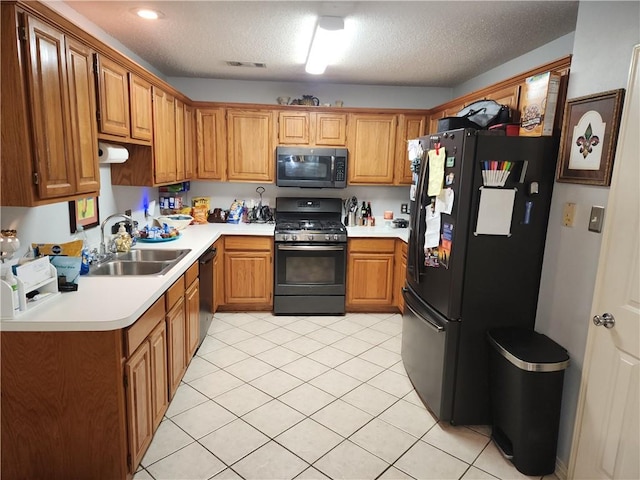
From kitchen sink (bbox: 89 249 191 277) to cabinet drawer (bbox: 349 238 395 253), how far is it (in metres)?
1.72

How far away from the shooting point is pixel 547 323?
2219 millimetres

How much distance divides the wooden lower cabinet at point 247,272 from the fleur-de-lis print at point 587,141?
2764mm

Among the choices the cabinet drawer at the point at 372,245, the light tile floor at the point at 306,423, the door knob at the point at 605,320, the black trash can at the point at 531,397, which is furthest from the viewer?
the cabinet drawer at the point at 372,245

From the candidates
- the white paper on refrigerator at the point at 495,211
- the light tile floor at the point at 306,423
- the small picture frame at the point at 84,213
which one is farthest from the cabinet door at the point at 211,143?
the white paper on refrigerator at the point at 495,211

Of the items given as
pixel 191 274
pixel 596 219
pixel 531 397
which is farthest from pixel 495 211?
pixel 191 274

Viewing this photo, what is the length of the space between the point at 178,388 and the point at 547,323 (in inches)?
92.5

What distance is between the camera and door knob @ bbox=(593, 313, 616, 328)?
1.73m

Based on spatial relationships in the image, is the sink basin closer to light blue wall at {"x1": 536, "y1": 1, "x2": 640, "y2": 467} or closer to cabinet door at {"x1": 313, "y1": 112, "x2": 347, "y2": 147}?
cabinet door at {"x1": 313, "y1": 112, "x2": 347, "y2": 147}

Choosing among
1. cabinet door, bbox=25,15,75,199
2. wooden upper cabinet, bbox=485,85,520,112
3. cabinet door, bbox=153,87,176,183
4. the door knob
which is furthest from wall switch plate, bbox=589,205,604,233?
cabinet door, bbox=153,87,176,183

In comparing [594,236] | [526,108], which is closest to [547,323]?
[594,236]

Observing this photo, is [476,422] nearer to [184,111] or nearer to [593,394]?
[593,394]

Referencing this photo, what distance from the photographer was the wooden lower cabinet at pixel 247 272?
4027 mm

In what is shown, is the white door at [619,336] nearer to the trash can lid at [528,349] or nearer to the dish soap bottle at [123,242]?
the trash can lid at [528,349]

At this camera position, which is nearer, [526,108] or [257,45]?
[526,108]
